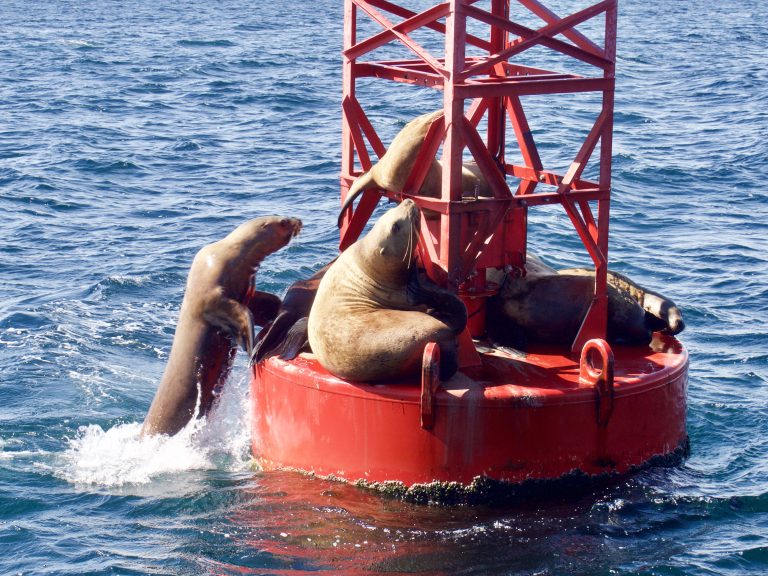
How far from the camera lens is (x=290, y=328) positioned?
1036 cm

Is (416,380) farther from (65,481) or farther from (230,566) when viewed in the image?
(65,481)

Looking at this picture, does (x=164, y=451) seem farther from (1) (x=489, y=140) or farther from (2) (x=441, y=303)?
(1) (x=489, y=140)

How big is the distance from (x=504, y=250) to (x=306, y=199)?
9948 millimetres

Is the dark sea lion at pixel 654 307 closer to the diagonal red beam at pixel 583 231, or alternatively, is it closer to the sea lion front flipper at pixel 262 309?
the diagonal red beam at pixel 583 231

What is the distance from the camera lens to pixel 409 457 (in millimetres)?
9125

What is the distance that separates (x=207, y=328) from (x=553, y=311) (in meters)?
2.92

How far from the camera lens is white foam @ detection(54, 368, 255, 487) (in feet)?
34.7

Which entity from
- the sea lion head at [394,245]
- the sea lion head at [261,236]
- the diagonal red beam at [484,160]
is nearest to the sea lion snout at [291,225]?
the sea lion head at [261,236]

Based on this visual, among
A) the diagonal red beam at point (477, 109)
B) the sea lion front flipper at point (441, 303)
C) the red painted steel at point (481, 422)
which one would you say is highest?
the diagonal red beam at point (477, 109)

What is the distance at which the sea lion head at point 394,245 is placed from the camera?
9453mm

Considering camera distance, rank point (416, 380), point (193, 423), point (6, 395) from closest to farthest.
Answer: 1. point (416, 380)
2. point (193, 423)
3. point (6, 395)

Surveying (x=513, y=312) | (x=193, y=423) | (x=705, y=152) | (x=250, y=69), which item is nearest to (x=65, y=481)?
(x=193, y=423)

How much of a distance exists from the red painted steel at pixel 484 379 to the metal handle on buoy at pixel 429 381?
1 cm

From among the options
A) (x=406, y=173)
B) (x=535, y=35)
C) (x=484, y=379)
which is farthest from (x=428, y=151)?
(x=484, y=379)
